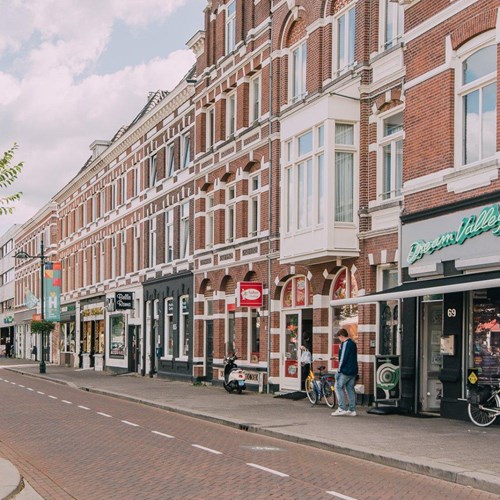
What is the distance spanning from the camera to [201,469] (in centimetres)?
1241

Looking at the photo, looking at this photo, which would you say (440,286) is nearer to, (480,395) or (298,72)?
(480,395)

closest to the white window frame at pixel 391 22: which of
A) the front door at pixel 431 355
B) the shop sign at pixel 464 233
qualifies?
the shop sign at pixel 464 233

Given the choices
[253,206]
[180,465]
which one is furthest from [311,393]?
[180,465]

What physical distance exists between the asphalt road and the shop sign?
3890mm

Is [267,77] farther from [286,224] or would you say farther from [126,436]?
[126,436]

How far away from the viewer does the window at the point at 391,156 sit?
21.5 m

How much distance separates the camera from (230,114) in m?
32.7

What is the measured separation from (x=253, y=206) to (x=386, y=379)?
39.4 ft

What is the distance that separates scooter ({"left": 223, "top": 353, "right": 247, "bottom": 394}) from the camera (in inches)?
1107

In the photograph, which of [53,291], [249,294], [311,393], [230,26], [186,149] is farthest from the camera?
[53,291]

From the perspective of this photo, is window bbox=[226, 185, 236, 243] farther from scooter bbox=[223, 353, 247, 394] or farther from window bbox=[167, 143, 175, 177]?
window bbox=[167, 143, 175, 177]

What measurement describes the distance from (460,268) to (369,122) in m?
6.16

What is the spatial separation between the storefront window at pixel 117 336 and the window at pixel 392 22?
2675cm

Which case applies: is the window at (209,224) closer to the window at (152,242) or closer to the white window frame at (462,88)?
the window at (152,242)
